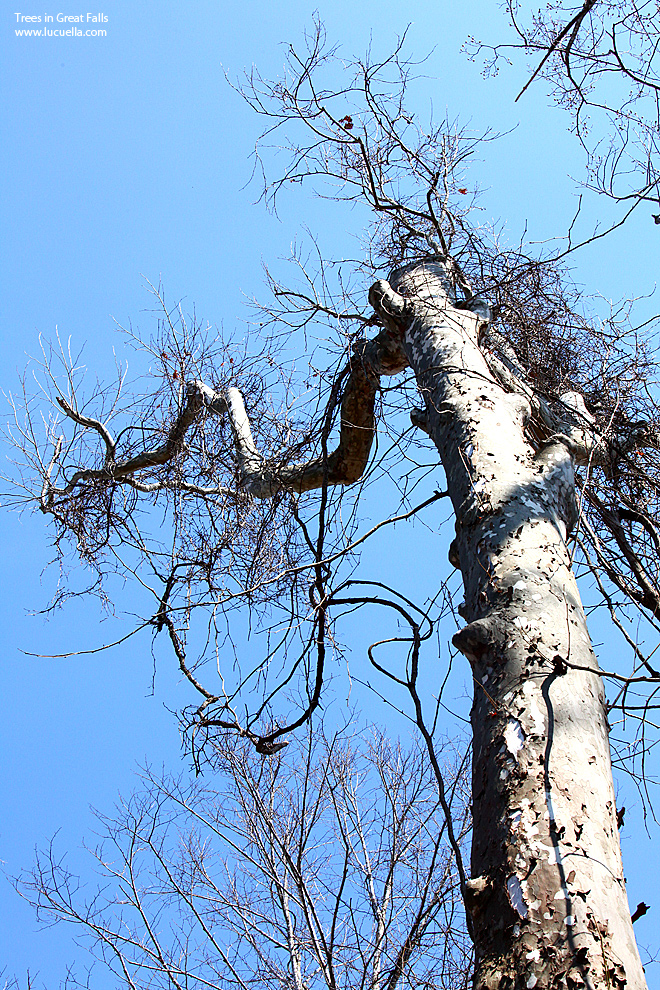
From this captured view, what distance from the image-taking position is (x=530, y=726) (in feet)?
5.13

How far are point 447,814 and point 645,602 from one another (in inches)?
66.0

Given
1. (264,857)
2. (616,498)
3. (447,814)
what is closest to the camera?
(447,814)

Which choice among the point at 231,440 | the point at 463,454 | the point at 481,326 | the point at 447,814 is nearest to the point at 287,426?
the point at 231,440

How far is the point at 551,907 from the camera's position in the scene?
4.23 feet

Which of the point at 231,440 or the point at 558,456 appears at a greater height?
the point at 231,440

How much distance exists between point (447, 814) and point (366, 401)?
2.48m

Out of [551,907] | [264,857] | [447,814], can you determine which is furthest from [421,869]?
[551,907]

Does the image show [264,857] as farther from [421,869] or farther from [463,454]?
[463,454]

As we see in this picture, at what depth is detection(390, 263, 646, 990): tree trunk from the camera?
1268 mm

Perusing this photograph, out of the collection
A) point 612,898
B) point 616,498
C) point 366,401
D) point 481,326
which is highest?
point 366,401

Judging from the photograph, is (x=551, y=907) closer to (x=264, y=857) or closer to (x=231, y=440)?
(x=231, y=440)

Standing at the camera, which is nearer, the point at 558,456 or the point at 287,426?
the point at 558,456

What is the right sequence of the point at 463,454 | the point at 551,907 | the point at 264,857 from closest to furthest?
the point at 551,907 → the point at 463,454 → the point at 264,857

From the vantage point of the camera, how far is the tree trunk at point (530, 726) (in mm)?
1268
